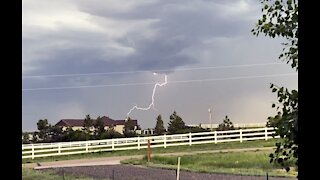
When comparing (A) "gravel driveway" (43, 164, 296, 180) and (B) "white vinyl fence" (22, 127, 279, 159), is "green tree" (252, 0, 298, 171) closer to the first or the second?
(B) "white vinyl fence" (22, 127, 279, 159)

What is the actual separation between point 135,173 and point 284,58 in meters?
3.46

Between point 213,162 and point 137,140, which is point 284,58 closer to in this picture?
point 137,140

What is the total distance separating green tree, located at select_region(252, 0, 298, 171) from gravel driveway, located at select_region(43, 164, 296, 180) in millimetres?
2559

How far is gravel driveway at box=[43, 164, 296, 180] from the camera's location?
395 centimetres

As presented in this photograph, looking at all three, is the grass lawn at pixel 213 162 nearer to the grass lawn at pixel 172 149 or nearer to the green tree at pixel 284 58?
the grass lawn at pixel 172 149

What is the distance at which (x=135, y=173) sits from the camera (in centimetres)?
435

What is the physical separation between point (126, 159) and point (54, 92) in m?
3.80

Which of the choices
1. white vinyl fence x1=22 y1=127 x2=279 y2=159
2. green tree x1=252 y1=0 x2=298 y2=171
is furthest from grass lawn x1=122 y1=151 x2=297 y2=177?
green tree x1=252 y1=0 x2=298 y2=171

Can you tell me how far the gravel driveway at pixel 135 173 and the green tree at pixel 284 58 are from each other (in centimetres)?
256

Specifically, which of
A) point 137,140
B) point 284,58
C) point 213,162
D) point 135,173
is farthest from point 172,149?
point 284,58

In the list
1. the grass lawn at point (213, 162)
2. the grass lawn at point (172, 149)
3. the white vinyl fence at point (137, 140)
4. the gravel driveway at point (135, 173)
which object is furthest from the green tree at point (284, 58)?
the grass lawn at point (172, 149)

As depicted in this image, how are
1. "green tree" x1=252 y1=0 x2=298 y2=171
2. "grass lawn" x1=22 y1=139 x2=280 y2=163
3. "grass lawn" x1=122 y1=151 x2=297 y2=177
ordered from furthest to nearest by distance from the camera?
"grass lawn" x1=22 y1=139 x2=280 y2=163 < "grass lawn" x1=122 y1=151 x2=297 y2=177 < "green tree" x1=252 y1=0 x2=298 y2=171

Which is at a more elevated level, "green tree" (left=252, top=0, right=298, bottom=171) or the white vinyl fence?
"green tree" (left=252, top=0, right=298, bottom=171)

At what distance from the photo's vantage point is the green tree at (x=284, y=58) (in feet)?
3.05
